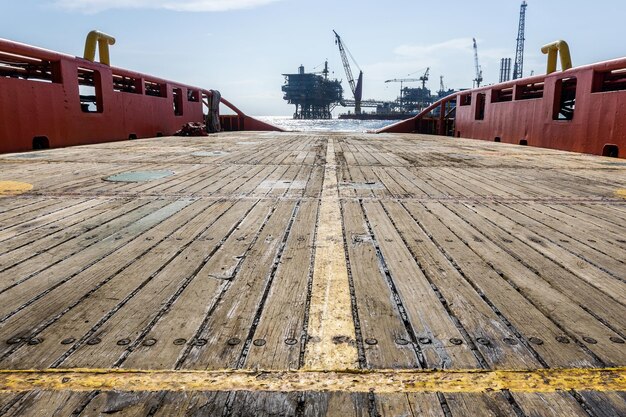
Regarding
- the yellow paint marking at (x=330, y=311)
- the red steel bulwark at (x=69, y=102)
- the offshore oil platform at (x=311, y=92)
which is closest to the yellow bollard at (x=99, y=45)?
the red steel bulwark at (x=69, y=102)

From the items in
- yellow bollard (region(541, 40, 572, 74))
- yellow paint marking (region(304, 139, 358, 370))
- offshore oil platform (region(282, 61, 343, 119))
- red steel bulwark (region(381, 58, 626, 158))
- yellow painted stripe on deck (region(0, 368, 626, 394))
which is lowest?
yellow painted stripe on deck (region(0, 368, 626, 394))

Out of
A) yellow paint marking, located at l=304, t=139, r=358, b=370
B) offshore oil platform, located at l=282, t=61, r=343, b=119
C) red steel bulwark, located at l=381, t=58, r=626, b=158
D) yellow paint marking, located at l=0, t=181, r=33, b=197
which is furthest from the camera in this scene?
offshore oil platform, located at l=282, t=61, r=343, b=119

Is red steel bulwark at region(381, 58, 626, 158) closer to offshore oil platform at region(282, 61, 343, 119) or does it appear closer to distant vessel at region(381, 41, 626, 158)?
distant vessel at region(381, 41, 626, 158)

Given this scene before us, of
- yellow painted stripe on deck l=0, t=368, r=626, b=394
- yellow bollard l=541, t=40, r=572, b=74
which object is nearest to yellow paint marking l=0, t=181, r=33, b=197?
yellow painted stripe on deck l=0, t=368, r=626, b=394

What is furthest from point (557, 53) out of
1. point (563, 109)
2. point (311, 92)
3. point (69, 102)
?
point (311, 92)

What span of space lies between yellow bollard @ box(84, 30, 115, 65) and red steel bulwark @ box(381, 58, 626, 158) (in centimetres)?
1314

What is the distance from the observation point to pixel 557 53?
508 inches

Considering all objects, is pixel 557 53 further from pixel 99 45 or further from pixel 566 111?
pixel 99 45

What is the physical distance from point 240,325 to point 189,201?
289cm

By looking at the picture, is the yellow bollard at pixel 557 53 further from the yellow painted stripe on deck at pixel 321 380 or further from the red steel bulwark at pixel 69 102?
the red steel bulwark at pixel 69 102

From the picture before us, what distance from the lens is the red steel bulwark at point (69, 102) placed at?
939cm

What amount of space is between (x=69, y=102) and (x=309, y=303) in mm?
11604

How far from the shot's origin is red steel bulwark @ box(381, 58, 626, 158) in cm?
925

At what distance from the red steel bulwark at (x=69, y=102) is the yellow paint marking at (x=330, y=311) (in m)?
9.20
